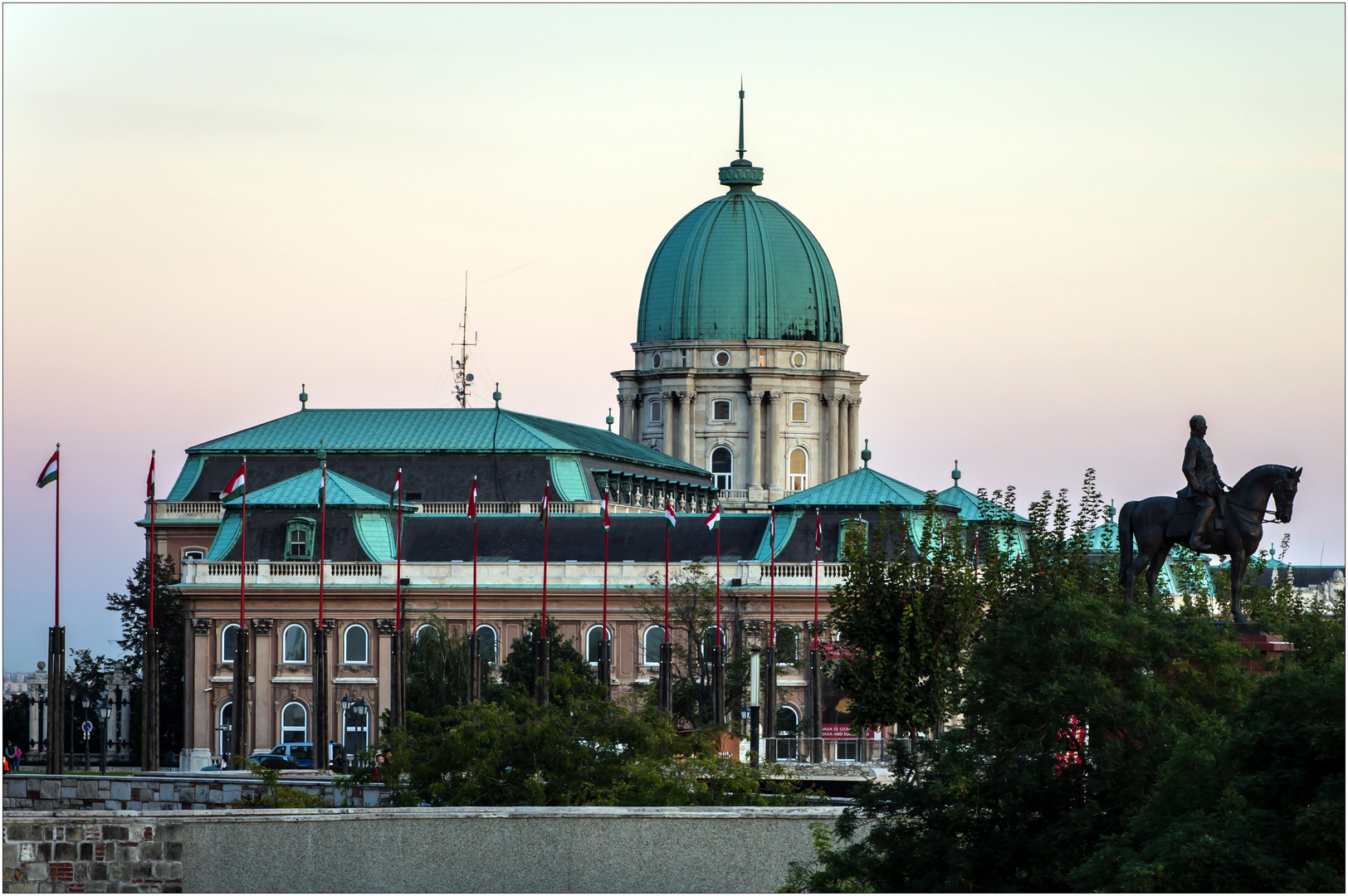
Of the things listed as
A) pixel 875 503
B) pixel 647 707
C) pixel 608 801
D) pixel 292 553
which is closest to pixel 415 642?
pixel 292 553

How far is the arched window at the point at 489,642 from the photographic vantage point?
128625 millimetres

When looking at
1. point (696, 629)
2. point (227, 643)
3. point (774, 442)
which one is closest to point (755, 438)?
point (774, 442)

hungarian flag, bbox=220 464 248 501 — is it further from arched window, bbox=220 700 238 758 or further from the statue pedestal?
the statue pedestal

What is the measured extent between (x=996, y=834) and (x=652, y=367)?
148 m

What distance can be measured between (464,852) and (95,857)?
227 inches

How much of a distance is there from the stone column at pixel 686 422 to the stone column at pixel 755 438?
370 cm

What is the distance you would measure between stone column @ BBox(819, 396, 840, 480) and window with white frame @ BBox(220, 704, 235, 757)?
66.9m

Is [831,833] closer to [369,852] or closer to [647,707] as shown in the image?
[369,852]

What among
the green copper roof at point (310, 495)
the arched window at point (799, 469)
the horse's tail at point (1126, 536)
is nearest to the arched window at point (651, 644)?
the green copper roof at point (310, 495)

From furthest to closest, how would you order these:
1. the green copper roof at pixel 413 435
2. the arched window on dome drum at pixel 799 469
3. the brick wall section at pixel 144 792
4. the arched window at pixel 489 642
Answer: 1. the arched window on dome drum at pixel 799 469
2. the green copper roof at pixel 413 435
3. the arched window at pixel 489 642
4. the brick wall section at pixel 144 792

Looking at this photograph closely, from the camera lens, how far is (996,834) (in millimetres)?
40500

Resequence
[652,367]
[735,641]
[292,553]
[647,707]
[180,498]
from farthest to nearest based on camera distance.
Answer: [652,367] < [180,498] < [292,553] < [735,641] < [647,707]

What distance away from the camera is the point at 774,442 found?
187000mm

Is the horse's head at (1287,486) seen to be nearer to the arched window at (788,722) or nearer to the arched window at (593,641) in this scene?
the arched window at (788,722)
